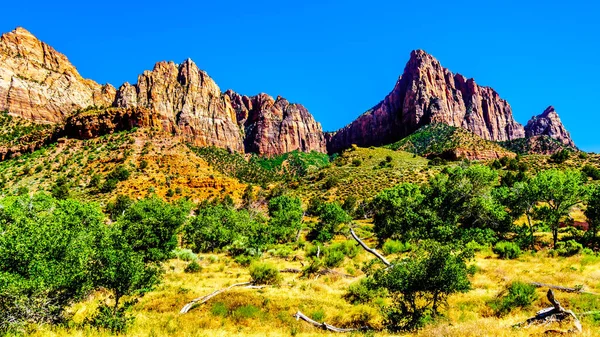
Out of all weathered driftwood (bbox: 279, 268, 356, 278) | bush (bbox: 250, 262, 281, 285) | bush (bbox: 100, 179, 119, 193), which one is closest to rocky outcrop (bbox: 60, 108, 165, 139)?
bush (bbox: 100, 179, 119, 193)


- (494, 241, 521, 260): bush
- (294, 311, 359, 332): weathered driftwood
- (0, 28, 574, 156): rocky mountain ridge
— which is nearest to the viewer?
(294, 311, 359, 332): weathered driftwood

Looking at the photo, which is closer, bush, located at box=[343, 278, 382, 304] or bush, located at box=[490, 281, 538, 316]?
bush, located at box=[490, 281, 538, 316]

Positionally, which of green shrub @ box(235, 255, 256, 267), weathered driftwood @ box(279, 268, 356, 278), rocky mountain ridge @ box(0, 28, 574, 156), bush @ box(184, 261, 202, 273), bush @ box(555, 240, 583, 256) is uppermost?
rocky mountain ridge @ box(0, 28, 574, 156)

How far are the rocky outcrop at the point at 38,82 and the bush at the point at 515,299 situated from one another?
150279 millimetres

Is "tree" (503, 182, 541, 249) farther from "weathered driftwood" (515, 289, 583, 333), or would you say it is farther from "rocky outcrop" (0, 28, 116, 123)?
"rocky outcrop" (0, 28, 116, 123)

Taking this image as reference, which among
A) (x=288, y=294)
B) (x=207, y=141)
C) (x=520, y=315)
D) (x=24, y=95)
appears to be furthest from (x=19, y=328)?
(x=207, y=141)

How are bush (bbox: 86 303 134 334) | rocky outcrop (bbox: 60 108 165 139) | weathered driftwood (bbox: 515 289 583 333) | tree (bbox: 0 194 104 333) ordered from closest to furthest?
1. weathered driftwood (bbox: 515 289 583 333)
2. tree (bbox: 0 194 104 333)
3. bush (bbox: 86 303 134 334)
4. rocky outcrop (bbox: 60 108 165 139)

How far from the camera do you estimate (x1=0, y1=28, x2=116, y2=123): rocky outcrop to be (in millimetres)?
117375

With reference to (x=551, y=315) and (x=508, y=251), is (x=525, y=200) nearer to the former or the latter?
(x=508, y=251)

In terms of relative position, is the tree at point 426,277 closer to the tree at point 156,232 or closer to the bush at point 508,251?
the bush at point 508,251

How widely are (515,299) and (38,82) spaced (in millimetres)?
172498

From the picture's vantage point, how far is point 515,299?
48.2ft

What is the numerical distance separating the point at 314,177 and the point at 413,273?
81.6 metres

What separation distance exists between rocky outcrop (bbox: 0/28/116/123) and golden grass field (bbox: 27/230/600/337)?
436 feet
